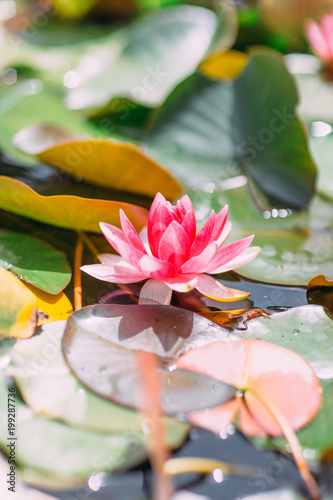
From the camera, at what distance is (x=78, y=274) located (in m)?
1.00

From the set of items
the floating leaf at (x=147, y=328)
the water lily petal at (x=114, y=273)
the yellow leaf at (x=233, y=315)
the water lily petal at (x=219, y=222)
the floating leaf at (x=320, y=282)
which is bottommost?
the yellow leaf at (x=233, y=315)

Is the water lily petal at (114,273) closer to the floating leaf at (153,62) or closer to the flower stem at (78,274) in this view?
the flower stem at (78,274)

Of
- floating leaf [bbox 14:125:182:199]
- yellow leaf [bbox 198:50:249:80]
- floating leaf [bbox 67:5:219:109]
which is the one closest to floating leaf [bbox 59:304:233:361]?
floating leaf [bbox 14:125:182:199]

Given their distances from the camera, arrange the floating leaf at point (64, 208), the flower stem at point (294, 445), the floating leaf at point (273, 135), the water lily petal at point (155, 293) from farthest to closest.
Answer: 1. the floating leaf at point (273, 135)
2. the floating leaf at point (64, 208)
3. the water lily petal at point (155, 293)
4. the flower stem at point (294, 445)

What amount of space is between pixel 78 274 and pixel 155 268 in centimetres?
23

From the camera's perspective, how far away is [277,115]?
1355 mm

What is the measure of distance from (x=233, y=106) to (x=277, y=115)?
0.61 feet

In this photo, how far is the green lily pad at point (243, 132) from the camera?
1.30 metres

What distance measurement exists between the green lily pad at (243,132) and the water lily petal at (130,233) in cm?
51

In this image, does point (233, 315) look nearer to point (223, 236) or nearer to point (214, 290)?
point (214, 290)

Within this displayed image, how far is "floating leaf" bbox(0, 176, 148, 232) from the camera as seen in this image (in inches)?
39.9

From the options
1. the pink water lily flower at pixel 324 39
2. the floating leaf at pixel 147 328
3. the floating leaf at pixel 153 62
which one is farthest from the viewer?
the pink water lily flower at pixel 324 39

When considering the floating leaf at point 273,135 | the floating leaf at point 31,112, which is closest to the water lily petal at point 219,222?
the floating leaf at point 273,135

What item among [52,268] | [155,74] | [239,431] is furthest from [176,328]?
[155,74]
